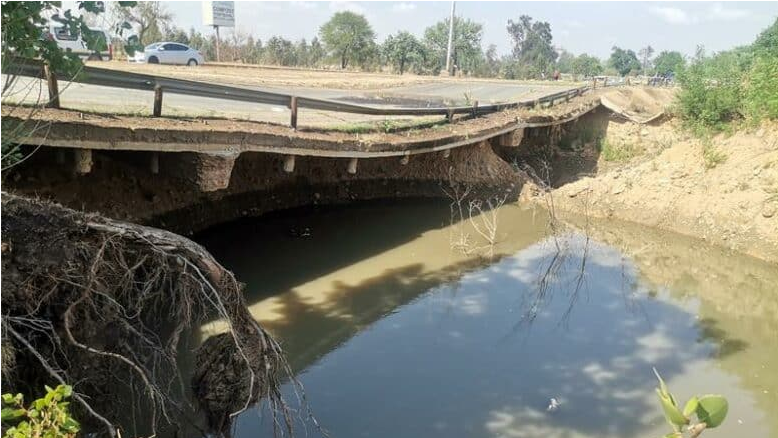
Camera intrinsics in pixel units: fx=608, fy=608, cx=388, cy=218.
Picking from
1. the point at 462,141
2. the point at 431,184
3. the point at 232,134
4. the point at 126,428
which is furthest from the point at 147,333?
the point at 431,184

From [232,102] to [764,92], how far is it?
13512mm

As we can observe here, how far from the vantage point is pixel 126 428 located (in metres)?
5.68

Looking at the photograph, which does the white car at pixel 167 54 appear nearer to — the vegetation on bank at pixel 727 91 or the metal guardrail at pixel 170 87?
the metal guardrail at pixel 170 87

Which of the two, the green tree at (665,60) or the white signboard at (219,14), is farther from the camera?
the green tree at (665,60)

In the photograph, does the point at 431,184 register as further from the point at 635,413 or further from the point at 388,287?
the point at 635,413

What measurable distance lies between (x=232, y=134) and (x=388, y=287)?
145 inches

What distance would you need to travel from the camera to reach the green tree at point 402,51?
45656 mm

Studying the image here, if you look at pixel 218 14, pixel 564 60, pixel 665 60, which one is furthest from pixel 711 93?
pixel 564 60

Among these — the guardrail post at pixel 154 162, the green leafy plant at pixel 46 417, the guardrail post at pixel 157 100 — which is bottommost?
the green leafy plant at pixel 46 417

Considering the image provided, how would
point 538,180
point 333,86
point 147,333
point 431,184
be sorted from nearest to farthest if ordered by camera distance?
point 147,333
point 431,184
point 538,180
point 333,86

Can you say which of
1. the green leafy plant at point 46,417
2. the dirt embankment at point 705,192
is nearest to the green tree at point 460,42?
the dirt embankment at point 705,192

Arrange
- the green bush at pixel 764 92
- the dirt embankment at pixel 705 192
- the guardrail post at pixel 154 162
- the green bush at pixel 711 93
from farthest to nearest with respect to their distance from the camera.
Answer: the green bush at pixel 711 93
the green bush at pixel 764 92
the dirt embankment at pixel 705 192
the guardrail post at pixel 154 162

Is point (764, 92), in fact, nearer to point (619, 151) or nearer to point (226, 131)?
point (619, 151)

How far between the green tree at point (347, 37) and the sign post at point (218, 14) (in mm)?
10040
